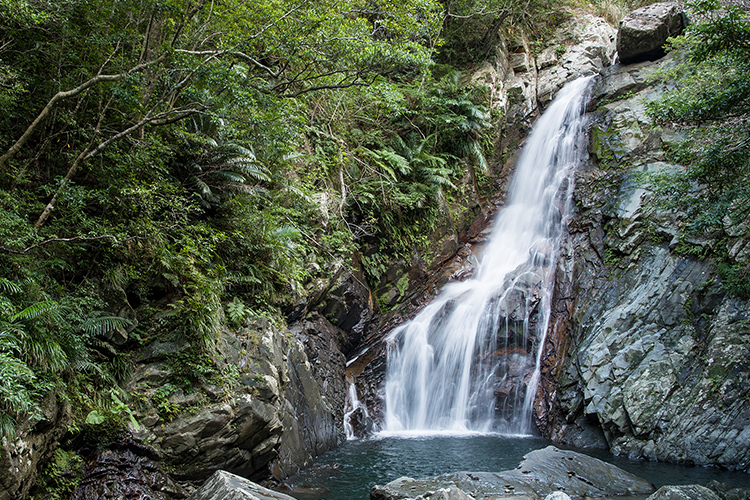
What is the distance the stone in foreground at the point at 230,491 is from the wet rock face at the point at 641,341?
7.47 meters

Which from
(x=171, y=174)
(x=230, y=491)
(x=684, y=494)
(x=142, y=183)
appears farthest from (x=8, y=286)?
(x=684, y=494)

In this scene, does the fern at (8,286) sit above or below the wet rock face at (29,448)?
above

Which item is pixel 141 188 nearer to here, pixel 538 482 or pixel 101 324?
pixel 101 324

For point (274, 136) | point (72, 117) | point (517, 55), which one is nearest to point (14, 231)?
point (72, 117)

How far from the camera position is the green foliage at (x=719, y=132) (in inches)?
273

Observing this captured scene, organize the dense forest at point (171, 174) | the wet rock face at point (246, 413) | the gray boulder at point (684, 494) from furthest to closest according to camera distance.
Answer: the wet rock face at point (246, 413) < the gray boulder at point (684, 494) < the dense forest at point (171, 174)

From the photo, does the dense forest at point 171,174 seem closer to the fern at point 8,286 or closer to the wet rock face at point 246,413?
the fern at point 8,286

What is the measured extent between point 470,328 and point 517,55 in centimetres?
1423

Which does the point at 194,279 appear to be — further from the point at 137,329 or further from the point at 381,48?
the point at 381,48

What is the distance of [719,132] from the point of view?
802 cm

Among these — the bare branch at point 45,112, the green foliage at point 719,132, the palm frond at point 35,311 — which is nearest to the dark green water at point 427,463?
the green foliage at point 719,132

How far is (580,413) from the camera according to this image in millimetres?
9523

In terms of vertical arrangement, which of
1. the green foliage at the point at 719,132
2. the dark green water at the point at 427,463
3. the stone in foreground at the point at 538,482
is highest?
the green foliage at the point at 719,132

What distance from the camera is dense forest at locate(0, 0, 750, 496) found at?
15.8 ft
